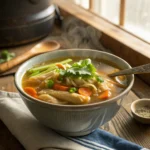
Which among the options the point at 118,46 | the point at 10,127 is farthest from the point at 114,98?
the point at 118,46

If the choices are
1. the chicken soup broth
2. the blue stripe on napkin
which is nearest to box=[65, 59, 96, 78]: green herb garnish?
the chicken soup broth

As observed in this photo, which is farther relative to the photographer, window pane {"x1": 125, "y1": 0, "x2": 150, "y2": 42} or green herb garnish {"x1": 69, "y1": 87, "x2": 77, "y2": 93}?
window pane {"x1": 125, "y1": 0, "x2": 150, "y2": 42}

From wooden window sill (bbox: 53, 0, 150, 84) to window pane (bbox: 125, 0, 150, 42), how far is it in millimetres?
52

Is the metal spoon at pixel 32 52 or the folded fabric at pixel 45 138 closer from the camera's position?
the folded fabric at pixel 45 138

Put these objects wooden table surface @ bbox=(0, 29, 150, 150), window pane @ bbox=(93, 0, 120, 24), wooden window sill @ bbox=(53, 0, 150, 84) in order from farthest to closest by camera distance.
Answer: window pane @ bbox=(93, 0, 120, 24) < wooden window sill @ bbox=(53, 0, 150, 84) < wooden table surface @ bbox=(0, 29, 150, 150)

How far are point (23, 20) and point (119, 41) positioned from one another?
1.11ft

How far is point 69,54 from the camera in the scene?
87 centimetres

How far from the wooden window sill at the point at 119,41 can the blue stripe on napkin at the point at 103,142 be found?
0.29 m

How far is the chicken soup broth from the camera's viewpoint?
68 centimetres

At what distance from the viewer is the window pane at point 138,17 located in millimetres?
1128

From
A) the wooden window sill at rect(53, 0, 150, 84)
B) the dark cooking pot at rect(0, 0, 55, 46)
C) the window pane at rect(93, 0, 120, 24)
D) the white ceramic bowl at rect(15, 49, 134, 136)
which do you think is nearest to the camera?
the white ceramic bowl at rect(15, 49, 134, 136)

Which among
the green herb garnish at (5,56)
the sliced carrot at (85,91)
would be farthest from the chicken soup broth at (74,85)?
the green herb garnish at (5,56)

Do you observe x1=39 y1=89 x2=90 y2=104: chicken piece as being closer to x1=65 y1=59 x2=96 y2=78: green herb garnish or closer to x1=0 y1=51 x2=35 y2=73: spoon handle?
x1=65 y1=59 x2=96 y2=78: green herb garnish

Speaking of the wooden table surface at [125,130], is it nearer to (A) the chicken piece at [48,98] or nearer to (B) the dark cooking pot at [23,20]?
(A) the chicken piece at [48,98]
